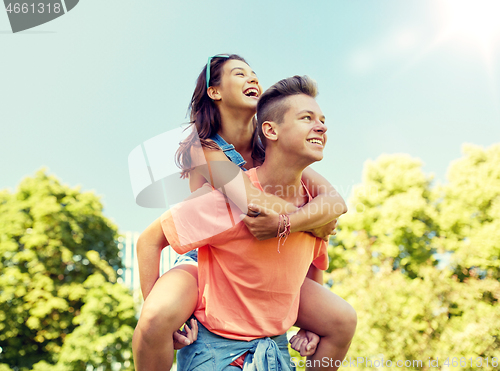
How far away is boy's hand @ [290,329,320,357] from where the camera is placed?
2213 millimetres

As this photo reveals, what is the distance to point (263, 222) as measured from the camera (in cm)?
188

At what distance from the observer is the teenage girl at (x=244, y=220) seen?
1872 mm

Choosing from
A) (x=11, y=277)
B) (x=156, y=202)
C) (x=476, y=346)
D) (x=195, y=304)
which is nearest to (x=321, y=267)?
(x=195, y=304)

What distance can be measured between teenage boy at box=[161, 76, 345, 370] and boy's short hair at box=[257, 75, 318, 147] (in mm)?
15

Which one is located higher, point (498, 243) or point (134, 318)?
point (498, 243)

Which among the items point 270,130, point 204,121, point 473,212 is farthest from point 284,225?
point 473,212

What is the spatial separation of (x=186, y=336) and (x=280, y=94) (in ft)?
4.17

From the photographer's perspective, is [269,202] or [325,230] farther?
[325,230]

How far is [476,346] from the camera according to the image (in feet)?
31.0

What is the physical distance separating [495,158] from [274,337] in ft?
46.2

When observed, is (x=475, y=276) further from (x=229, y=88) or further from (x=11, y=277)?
(x=11, y=277)

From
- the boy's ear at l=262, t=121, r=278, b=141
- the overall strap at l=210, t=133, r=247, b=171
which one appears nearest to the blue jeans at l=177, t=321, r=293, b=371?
the overall strap at l=210, t=133, r=247, b=171

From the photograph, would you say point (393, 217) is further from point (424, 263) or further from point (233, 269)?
point (233, 269)

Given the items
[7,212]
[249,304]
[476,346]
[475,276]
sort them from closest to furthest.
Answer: [249,304], [476,346], [475,276], [7,212]
